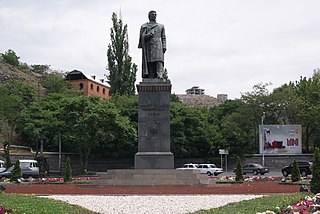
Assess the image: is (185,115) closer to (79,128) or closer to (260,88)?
(260,88)

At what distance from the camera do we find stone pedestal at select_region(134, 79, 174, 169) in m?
24.4

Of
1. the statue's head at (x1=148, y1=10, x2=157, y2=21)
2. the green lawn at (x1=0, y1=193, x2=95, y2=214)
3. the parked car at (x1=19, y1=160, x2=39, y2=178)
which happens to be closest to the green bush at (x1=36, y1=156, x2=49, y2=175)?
the parked car at (x1=19, y1=160, x2=39, y2=178)

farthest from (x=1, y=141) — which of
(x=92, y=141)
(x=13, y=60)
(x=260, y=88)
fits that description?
(x=13, y=60)

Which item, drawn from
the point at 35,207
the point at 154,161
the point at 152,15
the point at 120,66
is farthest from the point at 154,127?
the point at 120,66

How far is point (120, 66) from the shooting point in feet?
200

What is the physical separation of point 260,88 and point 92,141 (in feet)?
81.1

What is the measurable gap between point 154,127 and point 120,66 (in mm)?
37232

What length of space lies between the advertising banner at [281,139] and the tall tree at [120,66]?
1838cm

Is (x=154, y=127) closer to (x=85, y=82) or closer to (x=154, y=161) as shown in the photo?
(x=154, y=161)

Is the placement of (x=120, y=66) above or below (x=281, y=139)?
above

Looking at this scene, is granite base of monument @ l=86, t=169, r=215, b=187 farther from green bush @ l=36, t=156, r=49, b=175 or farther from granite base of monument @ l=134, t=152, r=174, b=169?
green bush @ l=36, t=156, r=49, b=175

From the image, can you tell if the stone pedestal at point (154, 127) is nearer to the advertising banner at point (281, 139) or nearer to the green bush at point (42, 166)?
the green bush at point (42, 166)

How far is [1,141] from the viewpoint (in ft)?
203

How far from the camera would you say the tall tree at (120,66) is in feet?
200
